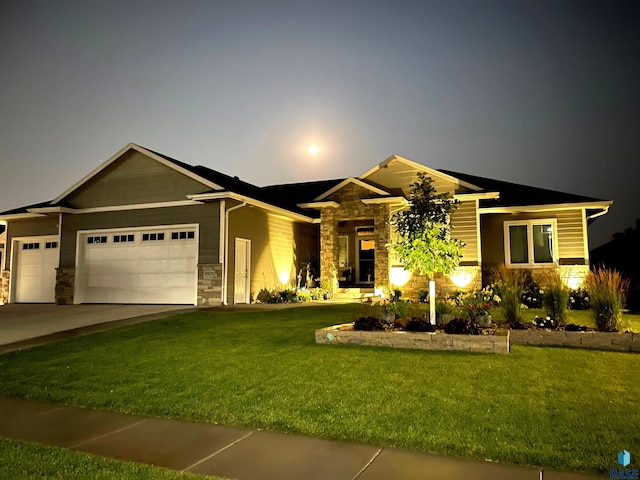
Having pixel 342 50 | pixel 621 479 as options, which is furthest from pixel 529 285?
pixel 621 479

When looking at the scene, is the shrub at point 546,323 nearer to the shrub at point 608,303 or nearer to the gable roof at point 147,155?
the shrub at point 608,303

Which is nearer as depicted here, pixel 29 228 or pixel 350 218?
pixel 350 218

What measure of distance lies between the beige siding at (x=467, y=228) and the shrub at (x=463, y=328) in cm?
875

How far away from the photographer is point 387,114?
1798 cm

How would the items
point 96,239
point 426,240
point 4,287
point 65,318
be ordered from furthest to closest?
1. point 4,287
2. point 96,239
3. point 65,318
4. point 426,240

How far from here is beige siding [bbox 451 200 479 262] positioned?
16.3 metres

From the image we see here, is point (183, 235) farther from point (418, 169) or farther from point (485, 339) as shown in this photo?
point (485, 339)

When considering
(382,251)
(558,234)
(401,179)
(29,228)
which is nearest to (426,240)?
(382,251)

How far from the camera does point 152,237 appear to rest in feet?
51.9

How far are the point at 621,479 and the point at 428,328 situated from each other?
4.73 m

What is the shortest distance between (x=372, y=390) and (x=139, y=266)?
1237 cm

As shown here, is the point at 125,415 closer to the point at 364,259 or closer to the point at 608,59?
the point at 364,259

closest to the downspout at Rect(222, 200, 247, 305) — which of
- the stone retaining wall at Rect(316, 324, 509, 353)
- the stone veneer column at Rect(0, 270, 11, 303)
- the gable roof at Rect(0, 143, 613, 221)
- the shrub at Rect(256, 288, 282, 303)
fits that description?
the gable roof at Rect(0, 143, 613, 221)

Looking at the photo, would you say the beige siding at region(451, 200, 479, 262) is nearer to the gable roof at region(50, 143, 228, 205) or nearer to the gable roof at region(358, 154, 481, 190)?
the gable roof at region(358, 154, 481, 190)
